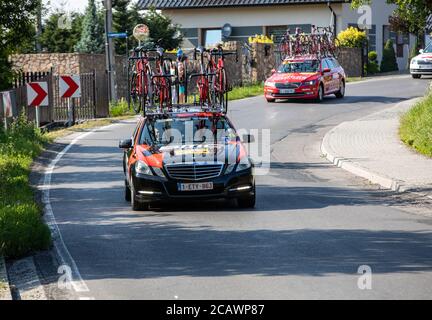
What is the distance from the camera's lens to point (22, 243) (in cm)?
1196

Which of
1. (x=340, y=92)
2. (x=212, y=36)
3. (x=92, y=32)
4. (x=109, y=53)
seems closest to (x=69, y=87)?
(x=109, y=53)

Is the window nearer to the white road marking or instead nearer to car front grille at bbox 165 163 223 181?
the white road marking

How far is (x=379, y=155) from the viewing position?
22578 millimetres

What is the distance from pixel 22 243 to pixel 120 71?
34.8 m

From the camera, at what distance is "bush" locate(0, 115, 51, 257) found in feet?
39.3

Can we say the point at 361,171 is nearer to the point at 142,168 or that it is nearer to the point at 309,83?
the point at 142,168

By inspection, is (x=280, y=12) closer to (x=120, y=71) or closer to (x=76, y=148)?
(x=120, y=71)

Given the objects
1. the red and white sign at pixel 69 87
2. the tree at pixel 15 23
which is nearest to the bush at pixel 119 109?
the red and white sign at pixel 69 87

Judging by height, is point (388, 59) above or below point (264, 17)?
below

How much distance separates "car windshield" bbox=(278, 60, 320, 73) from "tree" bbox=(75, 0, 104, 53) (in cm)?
1822

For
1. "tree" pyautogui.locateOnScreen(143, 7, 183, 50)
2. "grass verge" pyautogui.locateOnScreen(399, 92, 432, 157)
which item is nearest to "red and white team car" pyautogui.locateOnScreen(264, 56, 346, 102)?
"grass verge" pyautogui.locateOnScreen(399, 92, 432, 157)

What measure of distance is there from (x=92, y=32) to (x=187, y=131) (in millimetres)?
39151
